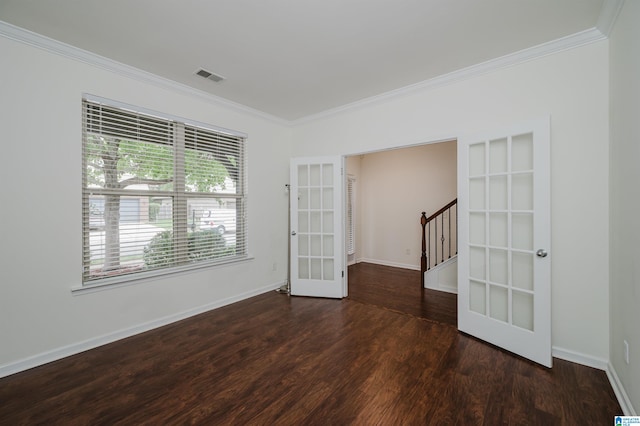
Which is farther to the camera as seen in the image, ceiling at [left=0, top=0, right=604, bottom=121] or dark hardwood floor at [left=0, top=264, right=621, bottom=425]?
ceiling at [left=0, top=0, right=604, bottom=121]

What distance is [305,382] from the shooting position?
80.0 inches

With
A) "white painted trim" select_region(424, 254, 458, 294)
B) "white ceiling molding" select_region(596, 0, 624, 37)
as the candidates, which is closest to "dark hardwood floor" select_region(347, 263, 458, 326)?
"white painted trim" select_region(424, 254, 458, 294)

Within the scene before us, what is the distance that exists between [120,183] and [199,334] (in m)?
1.78

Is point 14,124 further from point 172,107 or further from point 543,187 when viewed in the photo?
point 543,187

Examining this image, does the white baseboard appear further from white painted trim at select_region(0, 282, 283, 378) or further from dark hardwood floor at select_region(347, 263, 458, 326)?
white painted trim at select_region(0, 282, 283, 378)

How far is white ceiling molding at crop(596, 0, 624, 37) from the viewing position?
6.04 ft

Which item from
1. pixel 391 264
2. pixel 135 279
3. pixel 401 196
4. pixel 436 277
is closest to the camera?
pixel 135 279

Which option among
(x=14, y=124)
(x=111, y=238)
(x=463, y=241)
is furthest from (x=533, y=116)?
(x=14, y=124)

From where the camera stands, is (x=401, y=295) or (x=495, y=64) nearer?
(x=495, y=64)

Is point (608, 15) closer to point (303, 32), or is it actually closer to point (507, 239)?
point (507, 239)

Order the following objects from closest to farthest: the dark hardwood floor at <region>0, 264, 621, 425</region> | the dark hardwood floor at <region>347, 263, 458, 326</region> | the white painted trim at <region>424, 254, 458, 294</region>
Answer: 1. the dark hardwood floor at <region>0, 264, 621, 425</region>
2. the dark hardwood floor at <region>347, 263, 458, 326</region>
3. the white painted trim at <region>424, 254, 458, 294</region>

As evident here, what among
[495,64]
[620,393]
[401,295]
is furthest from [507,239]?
[401,295]

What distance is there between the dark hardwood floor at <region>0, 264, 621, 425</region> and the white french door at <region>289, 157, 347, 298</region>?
1.00 m

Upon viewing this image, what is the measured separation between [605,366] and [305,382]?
2.40 metres
